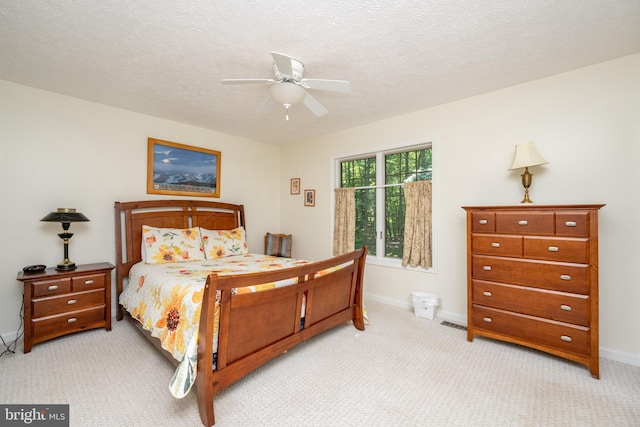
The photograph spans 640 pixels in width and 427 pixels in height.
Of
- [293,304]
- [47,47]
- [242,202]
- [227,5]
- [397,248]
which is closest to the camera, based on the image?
[227,5]

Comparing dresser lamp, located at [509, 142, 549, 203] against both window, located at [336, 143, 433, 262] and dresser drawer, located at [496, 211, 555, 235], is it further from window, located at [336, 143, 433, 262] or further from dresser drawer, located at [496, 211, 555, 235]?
window, located at [336, 143, 433, 262]

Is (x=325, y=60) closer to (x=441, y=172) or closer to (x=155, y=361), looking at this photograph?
(x=441, y=172)

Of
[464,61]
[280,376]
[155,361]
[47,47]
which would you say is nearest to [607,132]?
[464,61]

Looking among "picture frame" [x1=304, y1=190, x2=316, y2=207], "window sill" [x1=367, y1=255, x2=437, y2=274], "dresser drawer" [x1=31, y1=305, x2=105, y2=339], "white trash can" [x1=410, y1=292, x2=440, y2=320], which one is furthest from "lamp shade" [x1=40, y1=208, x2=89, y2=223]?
"white trash can" [x1=410, y1=292, x2=440, y2=320]

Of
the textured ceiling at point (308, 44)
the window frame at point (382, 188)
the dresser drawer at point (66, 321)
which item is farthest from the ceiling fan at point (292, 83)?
the dresser drawer at point (66, 321)

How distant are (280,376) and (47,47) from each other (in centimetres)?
322

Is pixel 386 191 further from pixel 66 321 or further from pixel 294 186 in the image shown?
pixel 66 321

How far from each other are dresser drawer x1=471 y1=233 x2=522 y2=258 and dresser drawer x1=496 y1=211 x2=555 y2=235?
2.6 inches

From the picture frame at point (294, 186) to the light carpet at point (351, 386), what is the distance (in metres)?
2.89

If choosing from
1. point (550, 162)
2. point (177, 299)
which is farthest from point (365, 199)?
point (177, 299)

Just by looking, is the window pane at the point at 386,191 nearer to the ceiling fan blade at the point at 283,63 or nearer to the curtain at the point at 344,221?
the curtain at the point at 344,221

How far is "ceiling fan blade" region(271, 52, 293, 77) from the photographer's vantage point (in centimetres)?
186

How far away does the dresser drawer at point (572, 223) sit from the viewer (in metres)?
2.23

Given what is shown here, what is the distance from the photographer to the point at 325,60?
239cm
